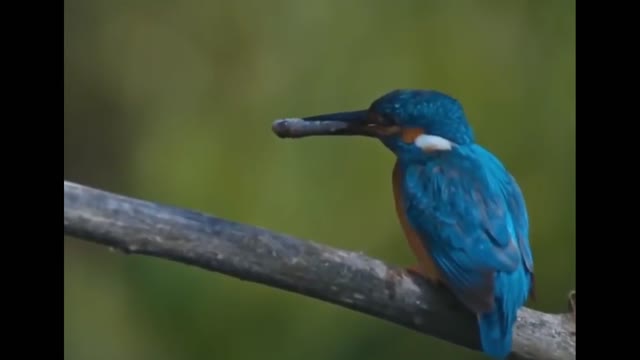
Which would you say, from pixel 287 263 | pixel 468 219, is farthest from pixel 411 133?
pixel 287 263

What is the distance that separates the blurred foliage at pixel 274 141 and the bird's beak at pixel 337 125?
5 centimetres

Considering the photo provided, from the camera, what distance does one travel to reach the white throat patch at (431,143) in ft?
3.79

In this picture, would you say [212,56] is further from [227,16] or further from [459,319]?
[459,319]

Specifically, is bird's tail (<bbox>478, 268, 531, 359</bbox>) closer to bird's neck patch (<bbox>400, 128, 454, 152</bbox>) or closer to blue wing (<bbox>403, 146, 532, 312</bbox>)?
blue wing (<bbox>403, 146, 532, 312</bbox>)

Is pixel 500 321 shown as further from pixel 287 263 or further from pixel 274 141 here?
pixel 274 141

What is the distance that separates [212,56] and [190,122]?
0.09 meters

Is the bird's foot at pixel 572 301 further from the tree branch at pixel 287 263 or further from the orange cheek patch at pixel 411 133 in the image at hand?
the orange cheek patch at pixel 411 133

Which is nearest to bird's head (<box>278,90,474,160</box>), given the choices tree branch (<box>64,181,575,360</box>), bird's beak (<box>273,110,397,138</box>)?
bird's beak (<box>273,110,397,138</box>)

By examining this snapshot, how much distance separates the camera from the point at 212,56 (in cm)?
128

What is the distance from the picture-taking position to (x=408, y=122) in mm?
1154

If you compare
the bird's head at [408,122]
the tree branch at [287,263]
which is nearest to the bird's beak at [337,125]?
the bird's head at [408,122]

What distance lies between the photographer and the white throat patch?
116 centimetres
